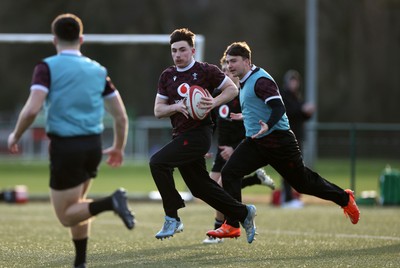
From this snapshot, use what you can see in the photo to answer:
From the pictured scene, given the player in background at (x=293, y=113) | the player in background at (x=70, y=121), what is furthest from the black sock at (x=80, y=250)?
the player in background at (x=293, y=113)

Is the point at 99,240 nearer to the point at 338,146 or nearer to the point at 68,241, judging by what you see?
the point at 68,241

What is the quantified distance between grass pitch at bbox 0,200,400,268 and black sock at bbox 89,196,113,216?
44.7 inches

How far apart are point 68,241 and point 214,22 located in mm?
29572

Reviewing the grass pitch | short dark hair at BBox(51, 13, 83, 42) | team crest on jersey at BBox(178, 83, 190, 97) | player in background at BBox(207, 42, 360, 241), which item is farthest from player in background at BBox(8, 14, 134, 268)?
player in background at BBox(207, 42, 360, 241)

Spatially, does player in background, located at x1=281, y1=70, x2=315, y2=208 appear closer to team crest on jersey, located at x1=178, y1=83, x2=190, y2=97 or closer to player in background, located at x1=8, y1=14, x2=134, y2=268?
team crest on jersey, located at x1=178, y1=83, x2=190, y2=97

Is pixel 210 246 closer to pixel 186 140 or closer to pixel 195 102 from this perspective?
pixel 186 140

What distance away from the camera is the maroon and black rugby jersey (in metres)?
8.41

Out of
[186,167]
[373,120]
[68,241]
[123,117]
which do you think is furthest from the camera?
[373,120]

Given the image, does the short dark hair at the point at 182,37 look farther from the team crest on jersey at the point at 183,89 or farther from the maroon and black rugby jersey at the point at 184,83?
the team crest on jersey at the point at 183,89

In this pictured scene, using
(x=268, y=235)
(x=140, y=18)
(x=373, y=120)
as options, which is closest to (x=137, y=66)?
(x=140, y=18)

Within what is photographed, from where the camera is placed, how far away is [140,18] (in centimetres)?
3709

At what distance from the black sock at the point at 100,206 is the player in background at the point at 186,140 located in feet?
5.34

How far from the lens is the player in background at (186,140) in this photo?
829 centimetres

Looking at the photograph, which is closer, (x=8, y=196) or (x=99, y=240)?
(x=99, y=240)
